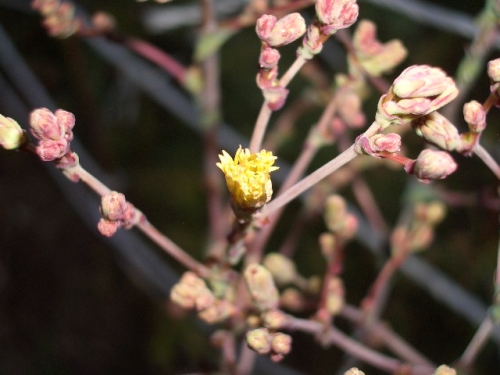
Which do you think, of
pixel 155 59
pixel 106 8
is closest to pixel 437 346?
pixel 155 59

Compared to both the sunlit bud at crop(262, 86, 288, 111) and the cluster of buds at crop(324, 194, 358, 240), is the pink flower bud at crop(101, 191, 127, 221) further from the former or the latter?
the cluster of buds at crop(324, 194, 358, 240)

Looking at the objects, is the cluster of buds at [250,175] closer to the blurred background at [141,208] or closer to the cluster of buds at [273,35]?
the cluster of buds at [273,35]

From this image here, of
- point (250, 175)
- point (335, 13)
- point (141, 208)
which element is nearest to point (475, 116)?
point (335, 13)

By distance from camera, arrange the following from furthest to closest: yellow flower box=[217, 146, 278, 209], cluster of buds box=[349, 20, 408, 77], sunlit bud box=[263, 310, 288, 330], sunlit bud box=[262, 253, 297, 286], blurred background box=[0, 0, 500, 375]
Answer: blurred background box=[0, 0, 500, 375] < sunlit bud box=[262, 253, 297, 286] < cluster of buds box=[349, 20, 408, 77] < sunlit bud box=[263, 310, 288, 330] < yellow flower box=[217, 146, 278, 209]

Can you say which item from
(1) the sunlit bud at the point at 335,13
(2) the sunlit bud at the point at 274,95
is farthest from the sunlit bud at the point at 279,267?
(1) the sunlit bud at the point at 335,13

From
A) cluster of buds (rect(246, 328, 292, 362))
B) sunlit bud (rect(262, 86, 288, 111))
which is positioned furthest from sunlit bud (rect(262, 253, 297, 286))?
sunlit bud (rect(262, 86, 288, 111))

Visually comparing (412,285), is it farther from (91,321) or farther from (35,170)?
(35,170)

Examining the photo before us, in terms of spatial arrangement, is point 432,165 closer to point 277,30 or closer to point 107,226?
point 277,30
